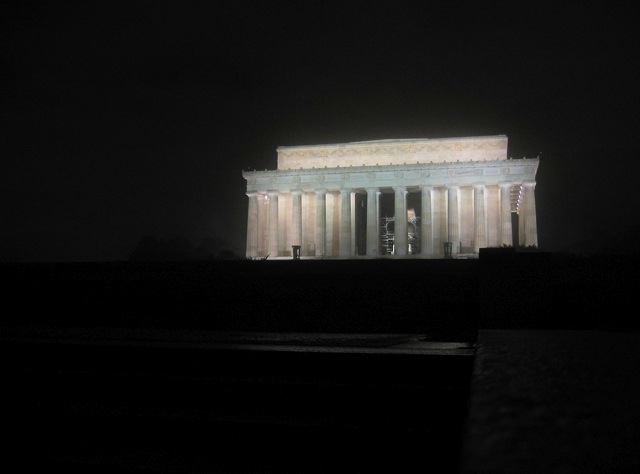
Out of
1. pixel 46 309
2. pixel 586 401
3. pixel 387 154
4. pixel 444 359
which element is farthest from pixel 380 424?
pixel 387 154

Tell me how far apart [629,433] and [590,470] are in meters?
0.28

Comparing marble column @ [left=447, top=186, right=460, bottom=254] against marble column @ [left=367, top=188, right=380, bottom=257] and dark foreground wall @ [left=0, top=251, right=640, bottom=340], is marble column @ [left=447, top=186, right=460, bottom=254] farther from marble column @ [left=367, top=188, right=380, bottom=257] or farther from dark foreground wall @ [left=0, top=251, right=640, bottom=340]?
dark foreground wall @ [left=0, top=251, right=640, bottom=340]

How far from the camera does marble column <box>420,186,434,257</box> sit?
3966 cm

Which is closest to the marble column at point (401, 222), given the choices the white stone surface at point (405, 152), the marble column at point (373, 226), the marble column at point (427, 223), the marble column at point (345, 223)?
the marble column at point (427, 223)

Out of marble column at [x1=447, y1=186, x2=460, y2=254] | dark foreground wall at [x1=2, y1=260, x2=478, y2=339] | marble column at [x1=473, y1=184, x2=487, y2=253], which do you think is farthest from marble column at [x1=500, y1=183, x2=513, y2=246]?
dark foreground wall at [x1=2, y1=260, x2=478, y2=339]

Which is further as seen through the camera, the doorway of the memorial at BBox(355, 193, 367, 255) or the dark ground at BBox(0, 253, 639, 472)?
the doorway of the memorial at BBox(355, 193, 367, 255)

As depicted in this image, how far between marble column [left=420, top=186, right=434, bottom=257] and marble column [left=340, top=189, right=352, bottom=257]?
5.58m

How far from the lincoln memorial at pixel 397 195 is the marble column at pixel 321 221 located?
3.1 inches

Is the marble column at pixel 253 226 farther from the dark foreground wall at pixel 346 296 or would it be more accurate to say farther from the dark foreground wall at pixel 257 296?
the dark foreground wall at pixel 346 296

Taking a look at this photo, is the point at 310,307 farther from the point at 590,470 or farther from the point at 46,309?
the point at 590,470

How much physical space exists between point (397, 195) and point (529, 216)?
995cm

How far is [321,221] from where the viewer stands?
42.0 metres

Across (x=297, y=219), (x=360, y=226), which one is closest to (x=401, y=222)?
(x=297, y=219)

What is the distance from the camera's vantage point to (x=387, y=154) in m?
41.5
